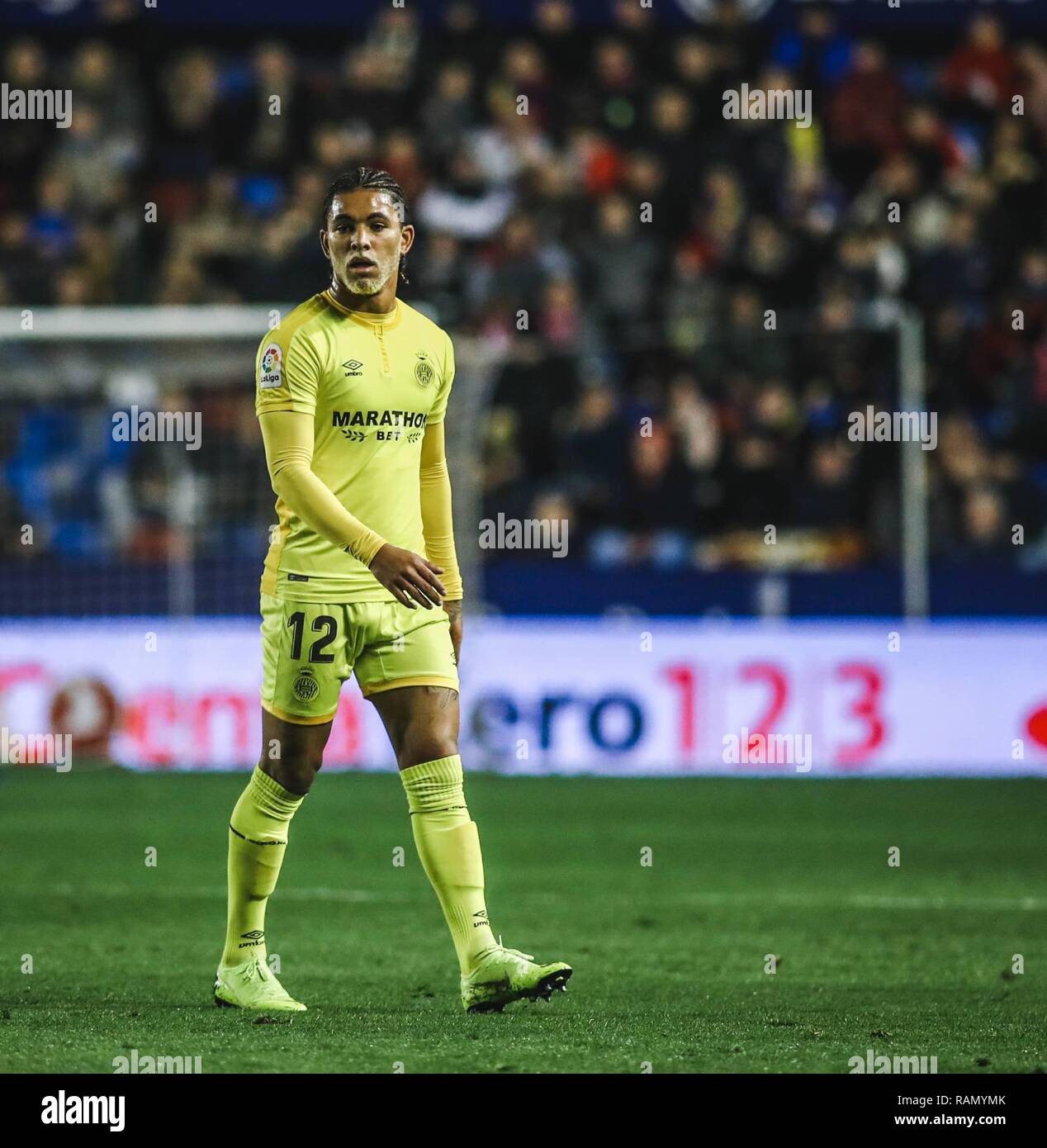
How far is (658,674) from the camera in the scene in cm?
1441

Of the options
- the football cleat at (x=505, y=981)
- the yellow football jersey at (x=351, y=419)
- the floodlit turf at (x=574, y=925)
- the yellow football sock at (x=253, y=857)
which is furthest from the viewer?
the yellow football sock at (x=253, y=857)

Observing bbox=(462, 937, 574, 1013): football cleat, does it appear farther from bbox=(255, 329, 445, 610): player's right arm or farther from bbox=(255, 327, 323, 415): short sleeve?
bbox=(255, 327, 323, 415): short sleeve

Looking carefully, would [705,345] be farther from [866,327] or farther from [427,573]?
[427,573]

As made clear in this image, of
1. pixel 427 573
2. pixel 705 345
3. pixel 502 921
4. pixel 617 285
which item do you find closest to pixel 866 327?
pixel 705 345

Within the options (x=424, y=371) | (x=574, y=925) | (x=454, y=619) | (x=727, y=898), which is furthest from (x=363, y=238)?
(x=727, y=898)

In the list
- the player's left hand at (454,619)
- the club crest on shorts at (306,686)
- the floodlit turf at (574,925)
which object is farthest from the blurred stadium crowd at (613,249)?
the club crest on shorts at (306,686)

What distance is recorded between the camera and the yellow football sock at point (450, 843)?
6418mm

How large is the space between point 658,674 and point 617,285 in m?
3.91

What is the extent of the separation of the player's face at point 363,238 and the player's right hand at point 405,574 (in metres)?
0.82

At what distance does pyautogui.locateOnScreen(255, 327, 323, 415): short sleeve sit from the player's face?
9.9 inches

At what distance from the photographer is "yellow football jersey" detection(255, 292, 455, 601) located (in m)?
6.33

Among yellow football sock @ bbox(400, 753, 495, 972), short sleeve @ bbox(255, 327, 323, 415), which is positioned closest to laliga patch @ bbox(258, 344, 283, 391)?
short sleeve @ bbox(255, 327, 323, 415)

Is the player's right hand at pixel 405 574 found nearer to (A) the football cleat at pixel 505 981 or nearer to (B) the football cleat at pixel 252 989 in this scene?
(A) the football cleat at pixel 505 981

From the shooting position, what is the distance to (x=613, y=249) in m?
17.1
